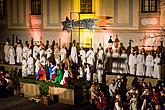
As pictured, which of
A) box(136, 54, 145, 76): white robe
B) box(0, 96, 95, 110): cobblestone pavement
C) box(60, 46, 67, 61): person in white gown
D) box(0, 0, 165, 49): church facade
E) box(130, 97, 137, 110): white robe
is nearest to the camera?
box(130, 97, 137, 110): white robe

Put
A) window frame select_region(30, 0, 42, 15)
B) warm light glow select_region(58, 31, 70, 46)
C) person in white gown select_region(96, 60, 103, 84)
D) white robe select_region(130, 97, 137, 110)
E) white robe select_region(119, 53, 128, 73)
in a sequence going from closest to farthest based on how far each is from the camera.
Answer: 1. white robe select_region(130, 97, 137, 110)
2. person in white gown select_region(96, 60, 103, 84)
3. white robe select_region(119, 53, 128, 73)
4. warm light glow select_region(58, 31, 70, 46)
5. window frame select_region(30, 0, 42, 15)

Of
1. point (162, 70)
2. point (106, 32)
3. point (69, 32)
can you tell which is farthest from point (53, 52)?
point (162, 70)

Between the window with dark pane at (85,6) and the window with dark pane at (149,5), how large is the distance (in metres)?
4.08

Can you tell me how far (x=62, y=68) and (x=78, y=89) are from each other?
1954mm

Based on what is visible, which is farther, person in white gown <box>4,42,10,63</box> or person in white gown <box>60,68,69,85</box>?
person in white gown <box>4,42,10,63</box>

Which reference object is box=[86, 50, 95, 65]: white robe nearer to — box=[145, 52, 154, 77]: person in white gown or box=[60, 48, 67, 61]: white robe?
box=[60, 48, 67, 61]: white robe

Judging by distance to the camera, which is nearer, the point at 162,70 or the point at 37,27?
the point at 162,70

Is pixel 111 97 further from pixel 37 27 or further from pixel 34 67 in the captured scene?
pixel 37 27

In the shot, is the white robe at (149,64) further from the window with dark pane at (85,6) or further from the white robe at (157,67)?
the window with dark pane at (85,6)

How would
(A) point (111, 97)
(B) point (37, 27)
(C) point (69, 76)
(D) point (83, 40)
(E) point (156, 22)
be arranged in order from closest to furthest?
(A) point (111, 97) < (C) point (69, 76) < (E) point (156, 22) < (D) point (83, 40) < (B) point (37, 27)

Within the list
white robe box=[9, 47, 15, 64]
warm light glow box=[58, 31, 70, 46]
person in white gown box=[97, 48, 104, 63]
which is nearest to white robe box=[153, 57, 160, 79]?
person in white gown box=[97, 48, 104, 63]

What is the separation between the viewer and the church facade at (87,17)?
23603 millimetres

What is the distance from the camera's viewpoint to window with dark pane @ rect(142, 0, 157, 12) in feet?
77.8

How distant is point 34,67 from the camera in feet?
80.2
